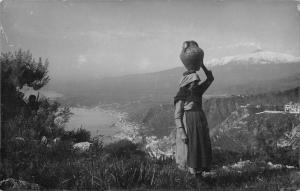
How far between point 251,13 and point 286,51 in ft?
5.70

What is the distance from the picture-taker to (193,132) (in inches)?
308

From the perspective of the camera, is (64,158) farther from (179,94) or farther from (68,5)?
(68,5)

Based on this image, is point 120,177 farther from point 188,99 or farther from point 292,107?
point 292,107

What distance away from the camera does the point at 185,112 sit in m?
7.95

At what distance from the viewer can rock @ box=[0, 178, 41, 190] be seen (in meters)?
7.61

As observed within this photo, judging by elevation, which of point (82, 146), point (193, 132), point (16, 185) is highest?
point (193, 132)

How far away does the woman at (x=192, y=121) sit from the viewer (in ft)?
25.7

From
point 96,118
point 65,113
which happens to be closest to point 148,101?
point 96,118

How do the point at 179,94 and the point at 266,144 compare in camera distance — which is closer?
the point at 179,94

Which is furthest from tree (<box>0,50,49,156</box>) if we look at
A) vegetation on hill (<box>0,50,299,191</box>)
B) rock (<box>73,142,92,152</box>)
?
rock (<box>73,142,92,152</box>)

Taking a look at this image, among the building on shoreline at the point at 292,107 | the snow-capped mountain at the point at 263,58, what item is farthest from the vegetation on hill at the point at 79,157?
the snow-capped mountain at the point at 263,58

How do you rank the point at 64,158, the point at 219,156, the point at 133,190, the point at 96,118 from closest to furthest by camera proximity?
the point at 133,190 < the point at 64,158 < the point at 219,156 < the point at 96,118

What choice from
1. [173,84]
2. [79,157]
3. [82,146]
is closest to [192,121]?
[79,157]

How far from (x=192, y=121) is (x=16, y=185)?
321 cm
